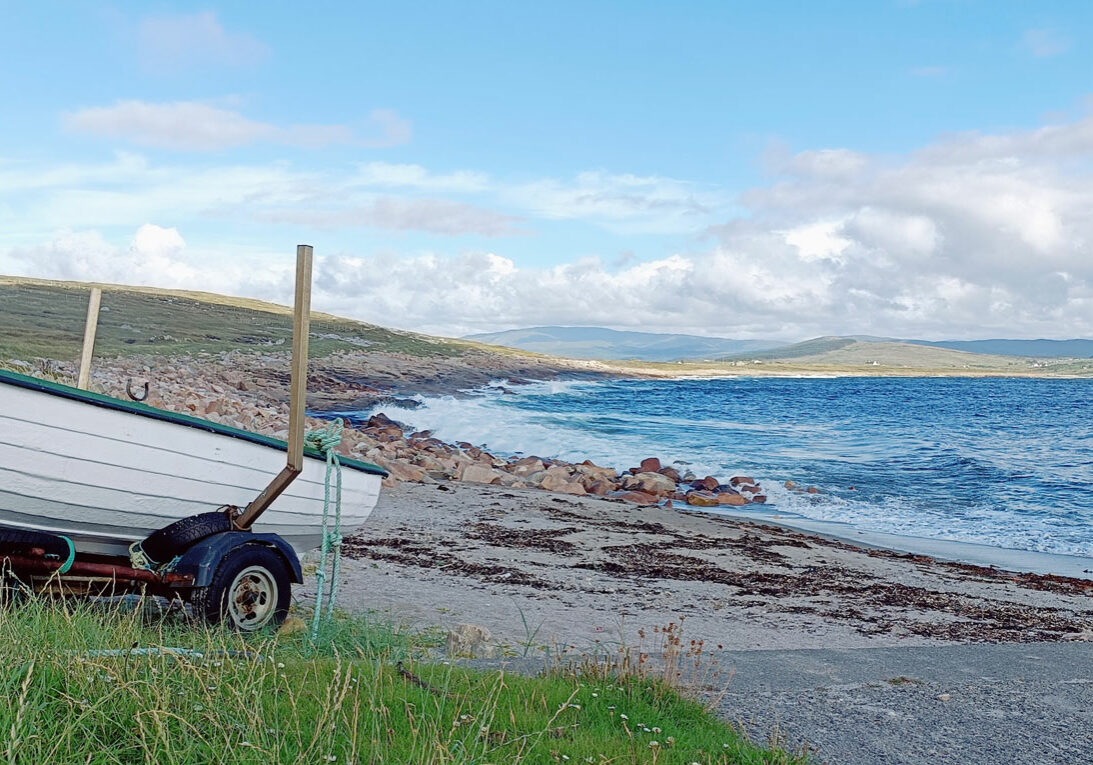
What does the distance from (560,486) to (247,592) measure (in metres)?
15.5

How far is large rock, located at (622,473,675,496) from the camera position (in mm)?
22688

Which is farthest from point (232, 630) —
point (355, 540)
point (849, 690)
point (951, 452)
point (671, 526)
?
point (951, 452)

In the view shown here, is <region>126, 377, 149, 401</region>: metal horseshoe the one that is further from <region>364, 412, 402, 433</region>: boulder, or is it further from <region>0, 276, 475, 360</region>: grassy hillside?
<region>364, 412, 402, 433</region>: boulder

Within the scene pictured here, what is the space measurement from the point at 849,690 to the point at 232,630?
4.12 metres

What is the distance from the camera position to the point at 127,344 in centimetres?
4325

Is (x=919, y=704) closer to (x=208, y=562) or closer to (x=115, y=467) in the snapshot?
(x=208, y=562)

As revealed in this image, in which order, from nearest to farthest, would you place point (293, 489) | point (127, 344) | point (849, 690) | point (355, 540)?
point (849, 690) < point (293, 489) < point (355, 540) < point (127, 344)

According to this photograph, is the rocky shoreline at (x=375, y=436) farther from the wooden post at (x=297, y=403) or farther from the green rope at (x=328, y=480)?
the wooden post at (x=297, y=403)

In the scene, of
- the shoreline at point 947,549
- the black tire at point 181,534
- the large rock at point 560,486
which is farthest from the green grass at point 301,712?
the large rock at point 560,486

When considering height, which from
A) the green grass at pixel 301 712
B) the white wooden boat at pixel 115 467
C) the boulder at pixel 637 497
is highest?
the white wooden boat at pixel 115 467

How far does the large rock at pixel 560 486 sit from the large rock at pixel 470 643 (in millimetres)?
14278

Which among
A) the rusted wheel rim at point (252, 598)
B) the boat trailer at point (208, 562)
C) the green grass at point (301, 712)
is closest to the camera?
the green grass at point (301, 712)

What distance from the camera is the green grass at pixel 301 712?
3.47 meters

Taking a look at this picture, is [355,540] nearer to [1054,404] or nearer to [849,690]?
[849,690]
